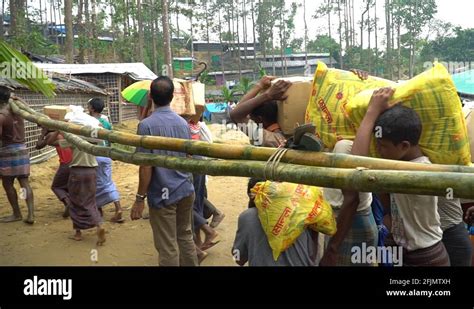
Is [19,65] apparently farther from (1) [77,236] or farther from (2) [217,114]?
(2) [217,114]

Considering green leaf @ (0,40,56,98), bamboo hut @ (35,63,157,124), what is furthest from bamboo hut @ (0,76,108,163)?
bamboo hut @ (35,63,157,124)

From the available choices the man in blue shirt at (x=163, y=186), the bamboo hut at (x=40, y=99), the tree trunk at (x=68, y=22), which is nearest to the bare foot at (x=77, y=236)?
the man in blue shirt at (x=163, y=186)

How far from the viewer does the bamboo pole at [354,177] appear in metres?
1.31

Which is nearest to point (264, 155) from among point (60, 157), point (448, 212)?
point (448, 212)

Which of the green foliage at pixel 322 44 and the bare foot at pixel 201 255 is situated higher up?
the green foliage at pixel 322 44

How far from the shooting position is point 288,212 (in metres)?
1.99

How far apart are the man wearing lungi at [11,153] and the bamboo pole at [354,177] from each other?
3754 mm

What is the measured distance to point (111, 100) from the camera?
17.6 m

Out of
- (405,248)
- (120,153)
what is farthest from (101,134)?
(405,248)

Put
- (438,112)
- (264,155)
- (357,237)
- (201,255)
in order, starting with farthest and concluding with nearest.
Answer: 1. (201,255)
2. (357,237)
3. (438,112)
4. (264,155)

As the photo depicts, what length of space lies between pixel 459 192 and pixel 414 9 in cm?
4821

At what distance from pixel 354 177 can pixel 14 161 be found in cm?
479

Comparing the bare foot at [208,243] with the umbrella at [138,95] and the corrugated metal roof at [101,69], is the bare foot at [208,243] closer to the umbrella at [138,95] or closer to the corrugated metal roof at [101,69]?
the umbrella at [138,95]
